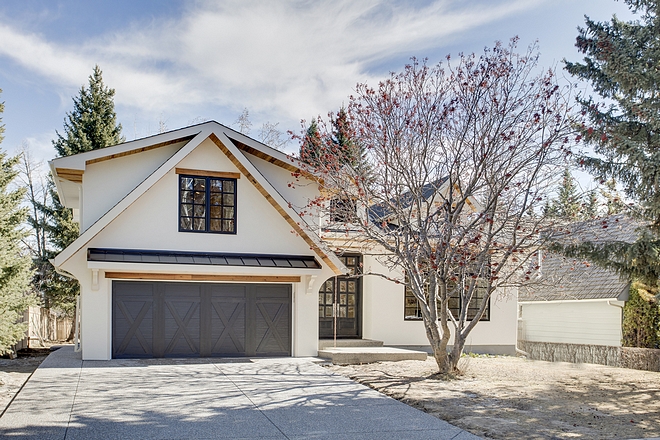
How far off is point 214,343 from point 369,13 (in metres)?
8.14

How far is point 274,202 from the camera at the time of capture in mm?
14609

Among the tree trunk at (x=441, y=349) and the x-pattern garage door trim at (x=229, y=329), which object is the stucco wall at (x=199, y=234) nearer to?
the x-pattern garage door trim at (x=229, y=329)

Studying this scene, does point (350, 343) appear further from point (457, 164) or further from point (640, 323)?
point (640, 323)

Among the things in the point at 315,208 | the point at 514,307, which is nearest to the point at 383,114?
the point at 315,208

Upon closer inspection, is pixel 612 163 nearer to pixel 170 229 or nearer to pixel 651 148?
pixel 651 148

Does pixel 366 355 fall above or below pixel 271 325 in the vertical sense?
below

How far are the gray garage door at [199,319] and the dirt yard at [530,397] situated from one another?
240cm

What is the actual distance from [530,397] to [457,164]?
4402 mm

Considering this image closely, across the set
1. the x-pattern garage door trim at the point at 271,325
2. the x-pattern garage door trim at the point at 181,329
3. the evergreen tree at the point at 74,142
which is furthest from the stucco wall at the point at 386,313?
the evergreen tree at the point at 74,142

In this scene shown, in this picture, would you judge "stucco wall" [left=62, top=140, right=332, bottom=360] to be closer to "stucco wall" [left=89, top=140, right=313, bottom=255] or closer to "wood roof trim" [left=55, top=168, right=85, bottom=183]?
"stucco wall" [left=89, top=140, right=313, bottom=255]

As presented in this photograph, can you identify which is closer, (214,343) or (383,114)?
(383,114)

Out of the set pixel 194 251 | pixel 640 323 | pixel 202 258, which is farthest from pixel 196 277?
pixel 640 323

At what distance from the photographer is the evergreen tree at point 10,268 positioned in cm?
1530

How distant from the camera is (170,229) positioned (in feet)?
46.3
